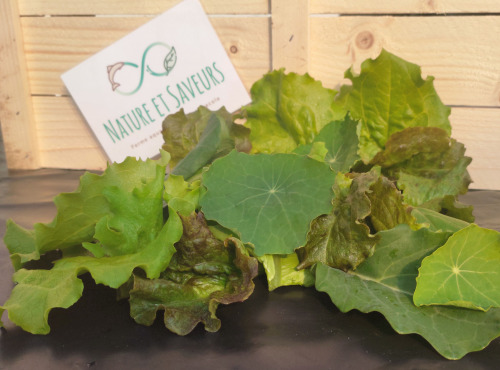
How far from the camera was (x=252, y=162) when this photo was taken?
2.62 ft

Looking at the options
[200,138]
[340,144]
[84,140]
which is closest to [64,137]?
[84,140]

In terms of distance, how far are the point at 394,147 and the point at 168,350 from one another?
540mm

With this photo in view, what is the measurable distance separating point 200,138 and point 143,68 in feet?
1.43

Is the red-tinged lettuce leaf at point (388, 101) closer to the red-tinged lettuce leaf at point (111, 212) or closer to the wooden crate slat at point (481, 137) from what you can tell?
the wooden crate slat at point (481, 137)

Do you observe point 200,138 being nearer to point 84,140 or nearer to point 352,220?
point 352,220

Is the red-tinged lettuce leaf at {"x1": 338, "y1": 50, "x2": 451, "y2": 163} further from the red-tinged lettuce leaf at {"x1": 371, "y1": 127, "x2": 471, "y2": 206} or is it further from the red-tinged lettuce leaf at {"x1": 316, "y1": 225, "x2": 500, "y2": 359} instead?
the red-tinged lettuce leaf at {"x1": 316, "y1": 225, "x2": 500, "y2": 359}

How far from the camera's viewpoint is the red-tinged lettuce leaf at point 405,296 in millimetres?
628

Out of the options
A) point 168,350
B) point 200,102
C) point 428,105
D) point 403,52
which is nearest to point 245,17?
point 200,102

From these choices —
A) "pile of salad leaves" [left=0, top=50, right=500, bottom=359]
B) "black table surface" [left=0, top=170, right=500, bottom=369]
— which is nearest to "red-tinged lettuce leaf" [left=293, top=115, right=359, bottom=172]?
"pile of salad leaves" [left=0, top=50, right=500, bottom=359]

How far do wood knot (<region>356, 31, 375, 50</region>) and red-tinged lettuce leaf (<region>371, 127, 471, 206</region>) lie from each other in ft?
1.12

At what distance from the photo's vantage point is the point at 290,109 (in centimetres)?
103

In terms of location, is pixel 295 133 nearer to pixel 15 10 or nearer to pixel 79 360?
pixel 79 360

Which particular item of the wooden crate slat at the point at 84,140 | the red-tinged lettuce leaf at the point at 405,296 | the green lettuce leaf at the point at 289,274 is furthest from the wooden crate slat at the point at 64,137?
the red-tinged lettuce leaf at the point at 405,296

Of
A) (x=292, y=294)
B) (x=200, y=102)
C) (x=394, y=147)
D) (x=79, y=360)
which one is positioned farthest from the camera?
(x=200, y=102)
